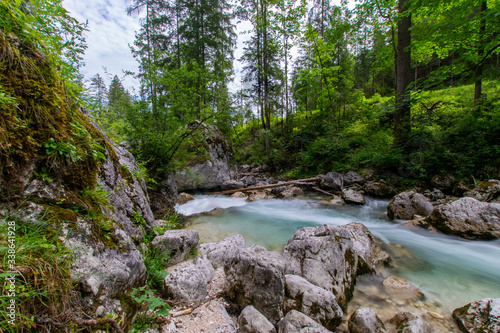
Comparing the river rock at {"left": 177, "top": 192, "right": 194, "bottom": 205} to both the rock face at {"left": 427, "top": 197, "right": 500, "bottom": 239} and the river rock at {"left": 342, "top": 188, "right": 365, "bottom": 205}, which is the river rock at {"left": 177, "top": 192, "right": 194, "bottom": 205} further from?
the rock face at {"left": 427, "top": 197, "right": 500, "bottom": 239}

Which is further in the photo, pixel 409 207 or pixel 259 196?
pixel 259 196

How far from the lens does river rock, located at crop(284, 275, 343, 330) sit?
97.7 inches

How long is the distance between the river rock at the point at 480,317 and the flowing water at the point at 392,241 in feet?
1.11

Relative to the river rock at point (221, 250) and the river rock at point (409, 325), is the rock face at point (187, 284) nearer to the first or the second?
the river rock at point (221, 250)

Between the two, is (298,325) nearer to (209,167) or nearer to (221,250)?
(221,250)

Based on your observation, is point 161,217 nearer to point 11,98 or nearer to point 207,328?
point 207,328

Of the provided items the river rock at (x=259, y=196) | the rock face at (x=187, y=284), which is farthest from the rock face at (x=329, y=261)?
the river rock at (x=259, y=196)

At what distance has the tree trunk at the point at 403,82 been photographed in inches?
342

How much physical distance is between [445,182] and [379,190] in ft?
7.01

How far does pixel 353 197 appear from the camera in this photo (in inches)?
334

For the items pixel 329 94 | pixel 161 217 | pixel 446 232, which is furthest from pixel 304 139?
pixel 161 217

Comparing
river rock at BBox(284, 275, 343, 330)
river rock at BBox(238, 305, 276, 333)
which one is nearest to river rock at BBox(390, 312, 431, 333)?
river rock at BBox(284, 275, 343, 330)

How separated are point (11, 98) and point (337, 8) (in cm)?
1555

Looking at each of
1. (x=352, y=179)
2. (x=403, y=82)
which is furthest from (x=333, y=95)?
(x=352, y=179)
